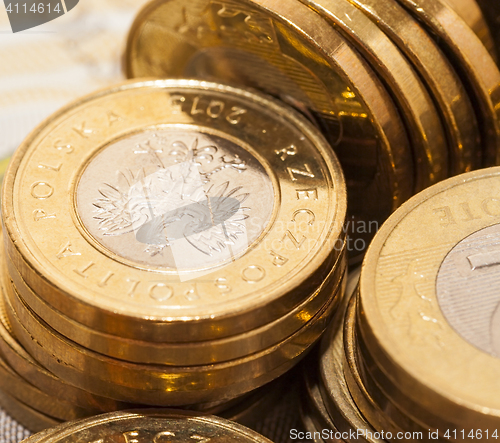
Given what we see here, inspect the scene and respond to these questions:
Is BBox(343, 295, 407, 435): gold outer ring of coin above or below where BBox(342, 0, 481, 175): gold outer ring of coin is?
below

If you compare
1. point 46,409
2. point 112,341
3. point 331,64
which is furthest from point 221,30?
point 46,409

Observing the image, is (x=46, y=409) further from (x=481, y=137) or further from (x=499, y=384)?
(x=481, y=137)

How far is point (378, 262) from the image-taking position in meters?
1.00

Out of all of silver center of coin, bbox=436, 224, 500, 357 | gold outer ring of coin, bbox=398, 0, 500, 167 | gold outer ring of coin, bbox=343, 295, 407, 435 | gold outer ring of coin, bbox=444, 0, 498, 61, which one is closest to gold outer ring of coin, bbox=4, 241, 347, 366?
gold outer ring of coin, bbox=343, 295, 407, 435

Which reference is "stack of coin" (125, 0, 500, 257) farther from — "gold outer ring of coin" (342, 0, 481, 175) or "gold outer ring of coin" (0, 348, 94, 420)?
"gold outer ring of coin" (0, 348, 94, 420)

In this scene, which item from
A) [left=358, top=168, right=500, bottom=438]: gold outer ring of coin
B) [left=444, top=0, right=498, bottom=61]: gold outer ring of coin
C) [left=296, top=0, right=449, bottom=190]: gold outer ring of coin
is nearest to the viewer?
[left=358, top=168, right=500, bottom=438]: gold outer ring of coin

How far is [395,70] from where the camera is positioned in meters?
1.08

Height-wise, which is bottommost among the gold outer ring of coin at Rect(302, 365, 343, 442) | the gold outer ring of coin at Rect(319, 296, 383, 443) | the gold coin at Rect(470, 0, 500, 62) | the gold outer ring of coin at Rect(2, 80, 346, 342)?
the gold outer ring of coin at Rect(302, 365, 343, 442)

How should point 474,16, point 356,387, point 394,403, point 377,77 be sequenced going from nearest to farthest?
1. point 394,403
2. point 356,387
3. point 377,77
4. point 474,16

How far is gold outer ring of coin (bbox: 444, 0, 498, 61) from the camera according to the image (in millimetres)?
1205

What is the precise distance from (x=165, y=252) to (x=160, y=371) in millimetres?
182

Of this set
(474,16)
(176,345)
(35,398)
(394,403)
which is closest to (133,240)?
(176,345)

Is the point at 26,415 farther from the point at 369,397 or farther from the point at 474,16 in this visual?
the point at 474,16

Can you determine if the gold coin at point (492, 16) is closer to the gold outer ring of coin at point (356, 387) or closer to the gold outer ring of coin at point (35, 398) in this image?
the gold outer ring of coin at point (356, 387)
